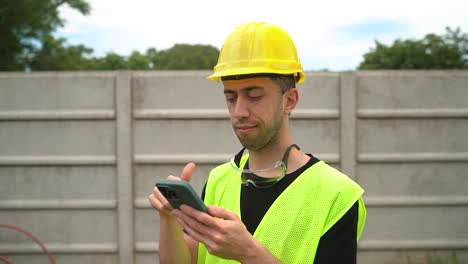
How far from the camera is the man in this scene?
1499 millimetres

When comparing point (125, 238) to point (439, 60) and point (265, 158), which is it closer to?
point (265, 158)

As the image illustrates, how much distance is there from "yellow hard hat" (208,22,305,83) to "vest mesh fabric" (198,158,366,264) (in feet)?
1.14

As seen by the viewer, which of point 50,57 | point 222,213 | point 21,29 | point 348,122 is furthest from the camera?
point 50,57

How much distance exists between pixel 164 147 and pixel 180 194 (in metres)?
3.36

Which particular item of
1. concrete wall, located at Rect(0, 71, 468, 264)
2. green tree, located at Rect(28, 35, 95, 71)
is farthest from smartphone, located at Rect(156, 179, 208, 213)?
green tree, located at Rect(28, 35, 95, 71)

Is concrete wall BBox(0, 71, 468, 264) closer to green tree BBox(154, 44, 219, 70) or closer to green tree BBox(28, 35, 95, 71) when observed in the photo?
green tree BBox(28, 35, 95, 71)

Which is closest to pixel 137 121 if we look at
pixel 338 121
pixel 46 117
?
pixel 46 117

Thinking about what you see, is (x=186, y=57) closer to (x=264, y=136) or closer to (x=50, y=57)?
(x=50, y=57)

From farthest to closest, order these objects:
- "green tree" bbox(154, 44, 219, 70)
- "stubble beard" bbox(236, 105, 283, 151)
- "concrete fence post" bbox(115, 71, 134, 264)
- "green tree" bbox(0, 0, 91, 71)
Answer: "green tree" bbox(154, 44, 219, 70)
"green tree" bbox(0, 0, 91, 71)
"concrete fence post" bbox(115, 71, 134, 264)
"stubble beard" bbox(236, 105, 283, 151)

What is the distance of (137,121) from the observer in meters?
4.67

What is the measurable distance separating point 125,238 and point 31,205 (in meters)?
0.91

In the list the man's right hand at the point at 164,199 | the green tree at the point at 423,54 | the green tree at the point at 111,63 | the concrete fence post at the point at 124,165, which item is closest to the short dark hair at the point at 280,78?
the man's right hand at the point at 164,199

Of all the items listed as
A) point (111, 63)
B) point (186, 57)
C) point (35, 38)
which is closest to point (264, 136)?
point (35, 38)

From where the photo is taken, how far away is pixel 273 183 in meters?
1.64
